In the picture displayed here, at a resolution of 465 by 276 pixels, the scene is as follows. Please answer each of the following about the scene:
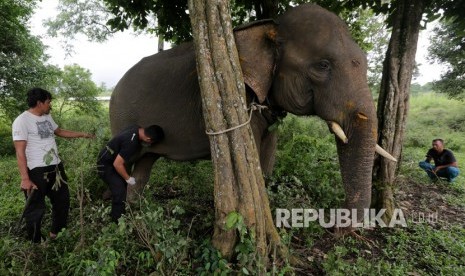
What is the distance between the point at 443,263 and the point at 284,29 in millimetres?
2761

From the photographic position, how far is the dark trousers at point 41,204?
11.7 feet

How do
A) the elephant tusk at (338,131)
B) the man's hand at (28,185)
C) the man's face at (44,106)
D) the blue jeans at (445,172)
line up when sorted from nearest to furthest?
1. the elephant tusk at (338,131)
2. the man's hand at (28,185)
3. the man's face at (44,106)
4. the blue jeans at (445,172)

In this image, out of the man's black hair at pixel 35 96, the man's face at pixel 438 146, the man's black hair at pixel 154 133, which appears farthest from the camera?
the man's face at pixel 438 146

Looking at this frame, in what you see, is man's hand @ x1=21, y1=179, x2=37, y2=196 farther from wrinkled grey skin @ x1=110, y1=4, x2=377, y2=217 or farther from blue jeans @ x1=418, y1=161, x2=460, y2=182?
blue jeans @ x1=418, y1=161, x2=460, y2=182

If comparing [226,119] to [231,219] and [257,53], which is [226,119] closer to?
[231,219]

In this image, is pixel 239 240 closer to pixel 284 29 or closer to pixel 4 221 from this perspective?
pixel 284 29

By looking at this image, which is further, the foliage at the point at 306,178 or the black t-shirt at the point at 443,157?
the black t-shirt at the point at 443,157

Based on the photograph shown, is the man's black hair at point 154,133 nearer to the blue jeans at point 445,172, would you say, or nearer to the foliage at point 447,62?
the blue jeans at point 445,172

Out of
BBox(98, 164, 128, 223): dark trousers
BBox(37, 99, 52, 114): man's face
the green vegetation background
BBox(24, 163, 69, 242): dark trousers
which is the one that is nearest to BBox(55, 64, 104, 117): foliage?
the green vegetation background

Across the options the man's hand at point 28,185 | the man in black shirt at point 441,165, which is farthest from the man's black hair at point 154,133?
the man in black shirt at point 441,165

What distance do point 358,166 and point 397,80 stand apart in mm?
1229

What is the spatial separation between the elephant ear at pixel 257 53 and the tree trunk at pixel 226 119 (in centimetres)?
55

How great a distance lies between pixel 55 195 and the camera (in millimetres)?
3750

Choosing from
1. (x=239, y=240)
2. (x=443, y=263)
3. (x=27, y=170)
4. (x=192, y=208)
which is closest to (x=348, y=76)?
(x=239, y=240)
